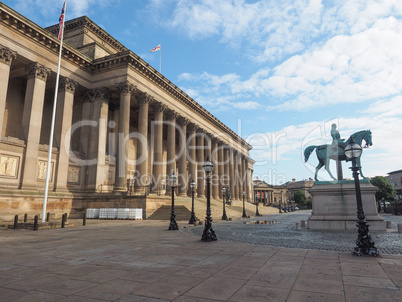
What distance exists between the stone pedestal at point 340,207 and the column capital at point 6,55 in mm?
28696

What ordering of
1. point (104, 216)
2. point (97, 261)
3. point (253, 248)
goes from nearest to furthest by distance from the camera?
point (97, 261) → point (253, 248) → point (104, 216)

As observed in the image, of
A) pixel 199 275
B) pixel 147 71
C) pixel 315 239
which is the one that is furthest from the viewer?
pixel 147 71

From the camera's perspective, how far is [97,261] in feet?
26.2

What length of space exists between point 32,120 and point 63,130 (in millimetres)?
3570

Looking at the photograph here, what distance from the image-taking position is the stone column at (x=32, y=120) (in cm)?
2656

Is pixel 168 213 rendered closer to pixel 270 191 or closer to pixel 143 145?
pixel 143 145

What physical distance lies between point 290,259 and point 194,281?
3.60 metres

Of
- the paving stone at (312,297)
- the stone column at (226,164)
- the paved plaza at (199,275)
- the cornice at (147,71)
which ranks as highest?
the cornice at (147,71)

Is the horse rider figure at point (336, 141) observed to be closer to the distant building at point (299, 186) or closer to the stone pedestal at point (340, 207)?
the stone pedestal at point (340, 207)

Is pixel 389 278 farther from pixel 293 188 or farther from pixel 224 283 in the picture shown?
pixel 293 188

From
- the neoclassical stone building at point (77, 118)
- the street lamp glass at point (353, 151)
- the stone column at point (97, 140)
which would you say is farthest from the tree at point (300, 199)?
the street lamp glass at point (353, 151)

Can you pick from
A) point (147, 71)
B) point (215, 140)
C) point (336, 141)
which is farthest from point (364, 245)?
point (215, 140)

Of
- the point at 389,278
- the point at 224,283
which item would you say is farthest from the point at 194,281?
the point at 389,278

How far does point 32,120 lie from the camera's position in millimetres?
27344
